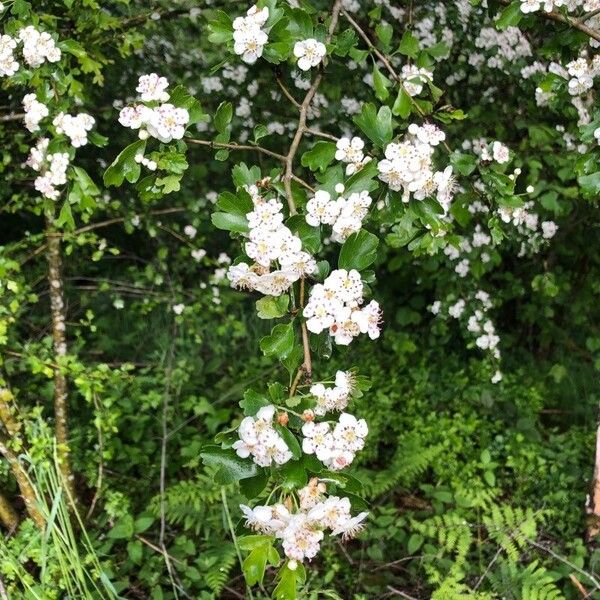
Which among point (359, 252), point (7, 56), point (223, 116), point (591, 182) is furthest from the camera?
point (7, 56)

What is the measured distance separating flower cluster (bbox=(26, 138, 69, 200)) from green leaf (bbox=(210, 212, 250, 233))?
77 centimetres

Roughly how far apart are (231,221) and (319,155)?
1.02 ft

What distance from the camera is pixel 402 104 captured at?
5.55 feet

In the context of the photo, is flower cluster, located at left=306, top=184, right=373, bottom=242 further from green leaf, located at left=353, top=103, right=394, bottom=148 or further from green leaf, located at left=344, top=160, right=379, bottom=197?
green leaf, located at left=353, top=103, right=394, bottom=148

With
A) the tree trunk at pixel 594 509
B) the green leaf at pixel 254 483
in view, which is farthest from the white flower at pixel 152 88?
the tree trunk at pixel 594 509

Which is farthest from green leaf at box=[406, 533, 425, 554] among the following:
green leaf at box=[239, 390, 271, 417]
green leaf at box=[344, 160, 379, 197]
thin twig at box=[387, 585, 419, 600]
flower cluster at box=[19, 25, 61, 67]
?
flower cluster at box=[19, 25, 61, 67]

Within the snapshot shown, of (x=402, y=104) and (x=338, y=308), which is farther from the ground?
(x=402, y=104)

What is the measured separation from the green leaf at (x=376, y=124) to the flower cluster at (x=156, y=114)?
0.39 m

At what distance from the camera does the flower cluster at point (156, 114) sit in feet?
4.91

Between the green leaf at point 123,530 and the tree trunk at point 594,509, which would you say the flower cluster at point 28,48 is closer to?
the green leaf at point 123,530

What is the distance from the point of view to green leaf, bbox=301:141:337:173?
157 cm

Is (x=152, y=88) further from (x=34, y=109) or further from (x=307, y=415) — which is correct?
(x=307, y=415)

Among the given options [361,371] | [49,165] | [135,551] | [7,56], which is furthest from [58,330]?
[361,371]

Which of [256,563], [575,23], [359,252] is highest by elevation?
[575,23]
